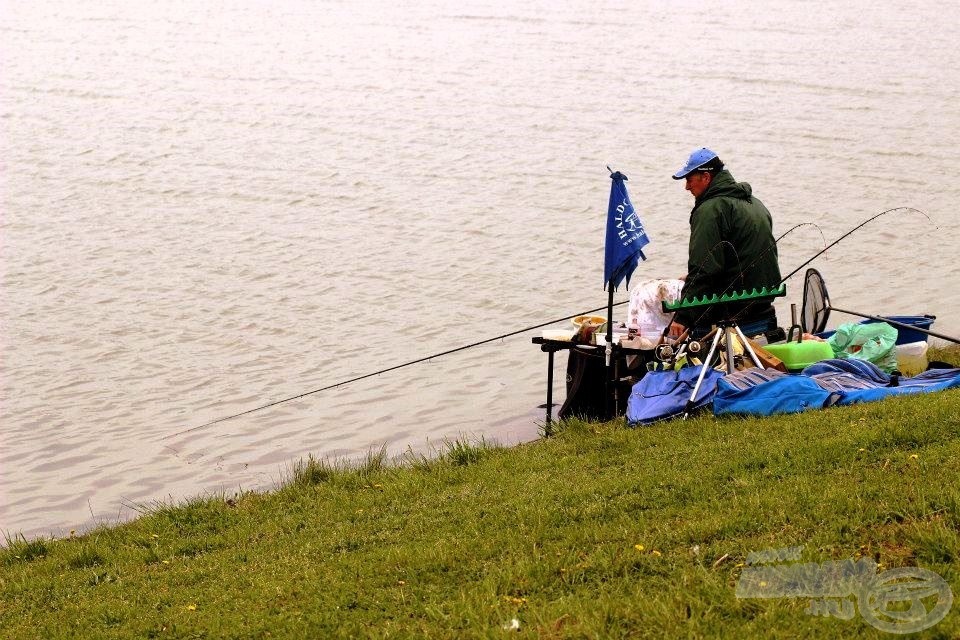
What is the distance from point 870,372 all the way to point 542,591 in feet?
10.8

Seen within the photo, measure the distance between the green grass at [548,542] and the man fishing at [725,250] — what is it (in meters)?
0.98

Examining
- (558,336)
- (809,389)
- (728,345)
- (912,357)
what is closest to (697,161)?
(728,345)

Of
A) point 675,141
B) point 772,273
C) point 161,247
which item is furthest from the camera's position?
point 675,141

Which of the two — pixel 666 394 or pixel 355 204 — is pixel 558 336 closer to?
pixel 666 394

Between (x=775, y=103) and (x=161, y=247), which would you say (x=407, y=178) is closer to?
(x=161, y=247)

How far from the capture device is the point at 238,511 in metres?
6.17

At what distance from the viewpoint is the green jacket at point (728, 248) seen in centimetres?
703

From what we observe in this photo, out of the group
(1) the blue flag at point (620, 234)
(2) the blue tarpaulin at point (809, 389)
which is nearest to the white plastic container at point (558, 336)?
(1) the blue flag at point (620, 234)

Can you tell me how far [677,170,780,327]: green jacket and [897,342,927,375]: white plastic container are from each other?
0.87 metres

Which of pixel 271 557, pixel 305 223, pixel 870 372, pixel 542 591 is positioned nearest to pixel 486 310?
pixel 305 223

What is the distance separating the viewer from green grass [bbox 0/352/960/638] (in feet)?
13.0

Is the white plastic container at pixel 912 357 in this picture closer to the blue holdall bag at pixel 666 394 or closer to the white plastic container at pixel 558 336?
the blue holdall bag at pixel 666 394

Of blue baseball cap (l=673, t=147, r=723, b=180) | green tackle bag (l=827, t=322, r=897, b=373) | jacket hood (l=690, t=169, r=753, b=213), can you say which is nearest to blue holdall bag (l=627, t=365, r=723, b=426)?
green tackle bag (l=827, t=322, r=897, b=373)

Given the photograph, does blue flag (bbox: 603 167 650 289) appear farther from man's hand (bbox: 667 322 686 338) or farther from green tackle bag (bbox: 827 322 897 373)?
green tackle bag (bbox: 827 322 897 373)
